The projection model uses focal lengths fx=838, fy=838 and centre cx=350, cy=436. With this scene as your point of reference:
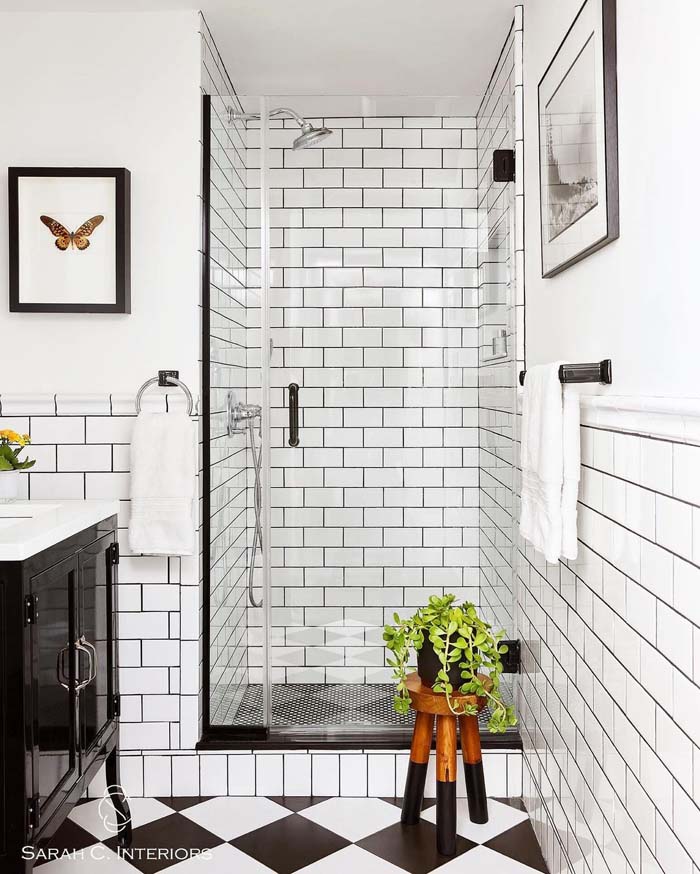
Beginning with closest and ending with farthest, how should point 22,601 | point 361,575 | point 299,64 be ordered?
point 22,601 → point 361,575 → point 299,64

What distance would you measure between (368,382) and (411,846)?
4.48 feet

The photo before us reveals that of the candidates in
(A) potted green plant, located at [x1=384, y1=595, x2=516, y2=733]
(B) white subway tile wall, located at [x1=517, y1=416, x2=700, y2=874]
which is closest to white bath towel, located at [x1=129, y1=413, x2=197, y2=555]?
(A) potted green plant, located at [x1=384, y1=595, x2=516, y2=733]

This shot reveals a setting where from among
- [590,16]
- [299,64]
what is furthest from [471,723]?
[299,64]

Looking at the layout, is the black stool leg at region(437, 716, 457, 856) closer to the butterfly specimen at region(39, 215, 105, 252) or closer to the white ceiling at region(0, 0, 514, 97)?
the butterfly specimen at region(39, 215, 105, 252)

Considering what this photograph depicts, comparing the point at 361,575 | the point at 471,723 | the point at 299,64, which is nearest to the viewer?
the point at 471,723

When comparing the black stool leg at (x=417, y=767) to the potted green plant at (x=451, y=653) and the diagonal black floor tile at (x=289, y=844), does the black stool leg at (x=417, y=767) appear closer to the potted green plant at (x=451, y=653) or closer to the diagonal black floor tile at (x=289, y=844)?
the potted green plant at (x=451, y=653)

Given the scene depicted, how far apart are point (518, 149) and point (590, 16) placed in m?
0.81

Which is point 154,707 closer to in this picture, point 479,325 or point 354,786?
point 354,786

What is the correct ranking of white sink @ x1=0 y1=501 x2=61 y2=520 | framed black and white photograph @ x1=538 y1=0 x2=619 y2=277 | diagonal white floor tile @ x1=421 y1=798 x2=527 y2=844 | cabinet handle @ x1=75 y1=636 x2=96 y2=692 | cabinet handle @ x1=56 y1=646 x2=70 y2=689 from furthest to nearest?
diagonal white floor tile @ x1=421 y1=798 x2=527 y2=844, white sink @ x1=0 y1=501 x2=61 y2=520, cabinet handle @ x1=75 y1=636 x2=96 y2=692, cabinet handle @ x1=56 y1=646 x2=70 y2=689, framed black and white photograph @ x1=538 y1=0 x2=619 y2=277

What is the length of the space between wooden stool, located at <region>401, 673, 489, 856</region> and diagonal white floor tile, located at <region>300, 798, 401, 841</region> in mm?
78

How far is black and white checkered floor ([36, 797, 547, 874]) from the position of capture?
7.24 ft

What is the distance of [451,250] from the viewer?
2689 mm

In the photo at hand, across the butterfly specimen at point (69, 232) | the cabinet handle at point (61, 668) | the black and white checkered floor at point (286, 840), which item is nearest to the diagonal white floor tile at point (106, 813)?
the black and white checkered floor at point (286, 840)

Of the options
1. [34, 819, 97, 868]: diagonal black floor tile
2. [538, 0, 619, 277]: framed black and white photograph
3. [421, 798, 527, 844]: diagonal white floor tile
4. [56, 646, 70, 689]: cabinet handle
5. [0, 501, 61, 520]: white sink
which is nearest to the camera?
[538, 0, 619, 277]: framed black and white photograph
